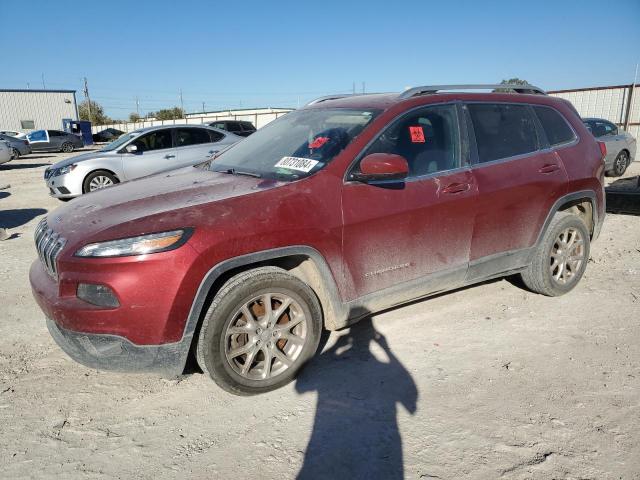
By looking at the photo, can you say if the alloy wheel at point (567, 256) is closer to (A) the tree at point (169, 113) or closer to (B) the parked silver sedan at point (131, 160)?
(B) the parked silver sedan at point (131, 160)

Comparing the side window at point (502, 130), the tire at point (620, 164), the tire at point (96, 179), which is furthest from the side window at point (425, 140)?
the tire at point (620, 164)

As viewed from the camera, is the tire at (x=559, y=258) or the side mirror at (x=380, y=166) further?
the tire at (x=559, y=258)

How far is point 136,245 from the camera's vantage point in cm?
246

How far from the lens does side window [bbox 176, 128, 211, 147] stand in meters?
9.66

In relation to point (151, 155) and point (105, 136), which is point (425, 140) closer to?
point (151, 155)

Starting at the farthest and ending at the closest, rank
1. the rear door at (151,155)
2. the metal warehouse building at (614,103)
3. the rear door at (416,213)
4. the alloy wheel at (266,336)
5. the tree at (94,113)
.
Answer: the tree at (94,113) < the metal warehouse building at (614,103) < the rear door at (151,155) < the rear door at (416,213) < the alloy wheel at (266,336)

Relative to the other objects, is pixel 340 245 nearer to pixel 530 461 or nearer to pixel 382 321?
pixel 382 321

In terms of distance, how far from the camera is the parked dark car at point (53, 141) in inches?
1033

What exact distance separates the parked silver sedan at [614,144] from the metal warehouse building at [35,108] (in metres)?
40.7

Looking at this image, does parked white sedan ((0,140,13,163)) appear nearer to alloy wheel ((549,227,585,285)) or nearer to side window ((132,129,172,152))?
side window ((132,129,172,152))

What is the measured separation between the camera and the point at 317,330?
3020mm

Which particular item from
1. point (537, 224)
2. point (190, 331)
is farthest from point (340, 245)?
point (537, 224)

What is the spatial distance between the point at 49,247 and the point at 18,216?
6.70 meters

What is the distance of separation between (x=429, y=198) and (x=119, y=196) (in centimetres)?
210
